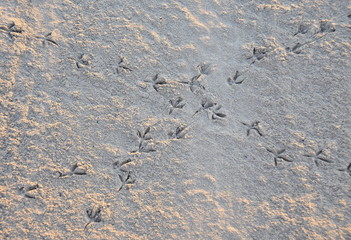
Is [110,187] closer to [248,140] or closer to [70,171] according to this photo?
[70,171]

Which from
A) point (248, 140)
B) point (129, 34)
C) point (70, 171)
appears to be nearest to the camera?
point (70, 171)

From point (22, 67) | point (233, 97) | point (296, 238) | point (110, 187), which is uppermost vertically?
point (22, 67)

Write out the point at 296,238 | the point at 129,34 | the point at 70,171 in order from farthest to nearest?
1. the point at 129,34
2. the point at 70,171
3. the point at 296,238

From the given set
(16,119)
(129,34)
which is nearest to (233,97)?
(129,34)

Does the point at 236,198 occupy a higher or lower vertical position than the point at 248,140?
lower

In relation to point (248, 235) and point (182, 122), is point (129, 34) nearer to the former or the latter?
point (182, 122)

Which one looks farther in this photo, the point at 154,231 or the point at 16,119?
the point at 16,119

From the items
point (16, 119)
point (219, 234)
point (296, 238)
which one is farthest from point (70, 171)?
point (296, 238)
